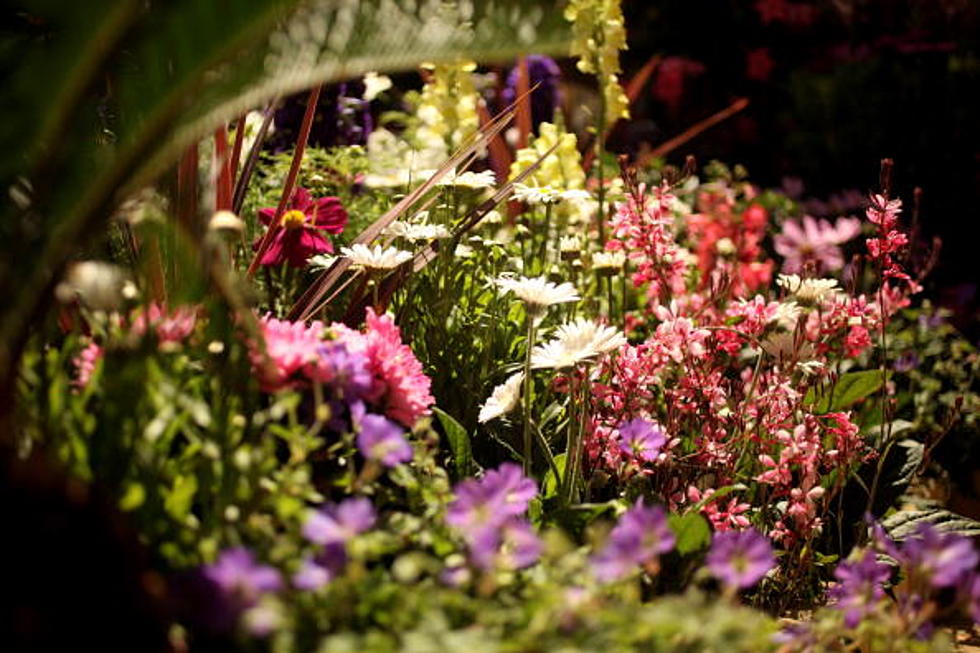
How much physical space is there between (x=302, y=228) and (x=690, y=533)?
3.30 ft

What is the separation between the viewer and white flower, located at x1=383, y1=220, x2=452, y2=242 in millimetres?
2223

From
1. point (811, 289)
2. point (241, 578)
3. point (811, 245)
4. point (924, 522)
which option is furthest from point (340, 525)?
point (811, 245)

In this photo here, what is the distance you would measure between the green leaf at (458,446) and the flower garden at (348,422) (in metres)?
0.01

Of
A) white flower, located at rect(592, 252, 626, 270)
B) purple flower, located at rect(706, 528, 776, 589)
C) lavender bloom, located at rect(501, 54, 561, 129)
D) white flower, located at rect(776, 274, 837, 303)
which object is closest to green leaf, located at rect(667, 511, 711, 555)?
purple flower, located at rect(706, 528, 776, 589)

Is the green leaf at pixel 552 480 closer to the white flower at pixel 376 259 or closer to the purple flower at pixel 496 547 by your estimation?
the white flower at pixel 376 259

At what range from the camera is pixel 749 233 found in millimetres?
3803

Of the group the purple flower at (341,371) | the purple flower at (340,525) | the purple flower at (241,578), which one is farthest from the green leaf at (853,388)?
the purple flower at (241,578)

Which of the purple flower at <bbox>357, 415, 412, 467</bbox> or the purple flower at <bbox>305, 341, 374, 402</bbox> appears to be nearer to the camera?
the purple flower at <bbox>357, 415, 412, 467</bbox>

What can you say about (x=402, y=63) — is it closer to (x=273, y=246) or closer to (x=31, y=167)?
(x=31, y=167)

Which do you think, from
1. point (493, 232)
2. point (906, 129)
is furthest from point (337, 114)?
point (906, 129)

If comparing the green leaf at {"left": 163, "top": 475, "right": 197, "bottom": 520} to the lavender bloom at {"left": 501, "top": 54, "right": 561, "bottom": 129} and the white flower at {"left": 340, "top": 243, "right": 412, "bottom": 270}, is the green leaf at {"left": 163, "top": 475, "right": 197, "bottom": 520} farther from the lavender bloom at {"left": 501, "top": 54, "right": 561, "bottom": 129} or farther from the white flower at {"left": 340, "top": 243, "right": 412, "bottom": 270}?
the lavender bloom at {"left": 501, "top": 54, "right": 561, "bottom": 129}

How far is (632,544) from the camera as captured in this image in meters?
1.27

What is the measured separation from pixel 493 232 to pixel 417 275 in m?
0.64

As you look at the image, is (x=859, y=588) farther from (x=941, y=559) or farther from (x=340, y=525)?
(x=340, y=525)
